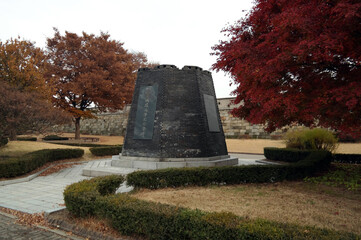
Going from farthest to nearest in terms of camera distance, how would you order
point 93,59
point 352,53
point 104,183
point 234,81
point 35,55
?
point 93,59
point 35,55
point 234,81
point 104,183
point 352,53

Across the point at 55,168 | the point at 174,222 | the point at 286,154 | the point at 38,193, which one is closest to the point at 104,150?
the point at 55,168

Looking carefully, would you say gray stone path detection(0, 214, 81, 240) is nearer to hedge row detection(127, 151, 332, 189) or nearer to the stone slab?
hedge row detection(127, 151, 332, 189)

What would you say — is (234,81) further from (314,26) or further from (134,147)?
(134,147)

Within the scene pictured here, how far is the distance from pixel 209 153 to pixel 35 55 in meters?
18.6

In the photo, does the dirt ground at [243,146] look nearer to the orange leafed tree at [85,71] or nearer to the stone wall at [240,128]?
the stone wall at [240,128]

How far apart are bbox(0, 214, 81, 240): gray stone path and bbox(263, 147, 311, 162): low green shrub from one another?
12.6 m

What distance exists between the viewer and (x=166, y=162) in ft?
34.7

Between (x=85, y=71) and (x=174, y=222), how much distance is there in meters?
24.0

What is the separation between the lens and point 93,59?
25.8 m

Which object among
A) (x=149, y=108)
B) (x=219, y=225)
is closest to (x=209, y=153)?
(x=149, y=108)

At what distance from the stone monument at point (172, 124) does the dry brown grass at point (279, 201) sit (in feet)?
10.8

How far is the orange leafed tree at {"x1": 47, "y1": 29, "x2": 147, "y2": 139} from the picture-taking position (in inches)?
966

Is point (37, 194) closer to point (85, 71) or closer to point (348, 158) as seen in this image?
point (348, 158)

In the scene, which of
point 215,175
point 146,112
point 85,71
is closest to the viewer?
point 215,175
